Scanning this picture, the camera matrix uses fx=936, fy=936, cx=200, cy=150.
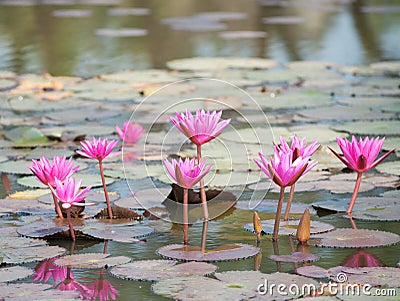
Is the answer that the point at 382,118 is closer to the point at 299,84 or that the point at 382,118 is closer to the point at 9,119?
the point at 299,84

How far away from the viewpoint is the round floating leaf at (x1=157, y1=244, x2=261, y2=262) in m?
2.23

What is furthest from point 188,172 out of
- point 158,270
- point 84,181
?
point 84,181

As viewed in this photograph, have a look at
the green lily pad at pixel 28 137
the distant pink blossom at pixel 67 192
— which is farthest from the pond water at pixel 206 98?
the distant pink blossom at pixel 67 192

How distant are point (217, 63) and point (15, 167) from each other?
8.50 feet

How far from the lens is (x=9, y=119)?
4.23 m

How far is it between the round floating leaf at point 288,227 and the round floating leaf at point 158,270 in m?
0.35

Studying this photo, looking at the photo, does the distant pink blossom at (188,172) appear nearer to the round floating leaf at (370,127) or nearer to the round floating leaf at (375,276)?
the round floating leaf at (375,276)

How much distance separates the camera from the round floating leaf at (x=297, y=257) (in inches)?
87.0

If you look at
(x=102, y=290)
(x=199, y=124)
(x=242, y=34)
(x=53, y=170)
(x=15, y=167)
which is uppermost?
(x=242, y=34)

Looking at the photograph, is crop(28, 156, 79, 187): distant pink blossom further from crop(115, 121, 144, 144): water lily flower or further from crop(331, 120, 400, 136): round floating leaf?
crop(331, 120, 400, 136): round floating leaf

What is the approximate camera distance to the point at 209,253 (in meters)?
2.26

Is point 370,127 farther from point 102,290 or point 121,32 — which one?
point 121,32

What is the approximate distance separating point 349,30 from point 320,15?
3.92 ft

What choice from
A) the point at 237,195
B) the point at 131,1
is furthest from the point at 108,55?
the point at 131,1
